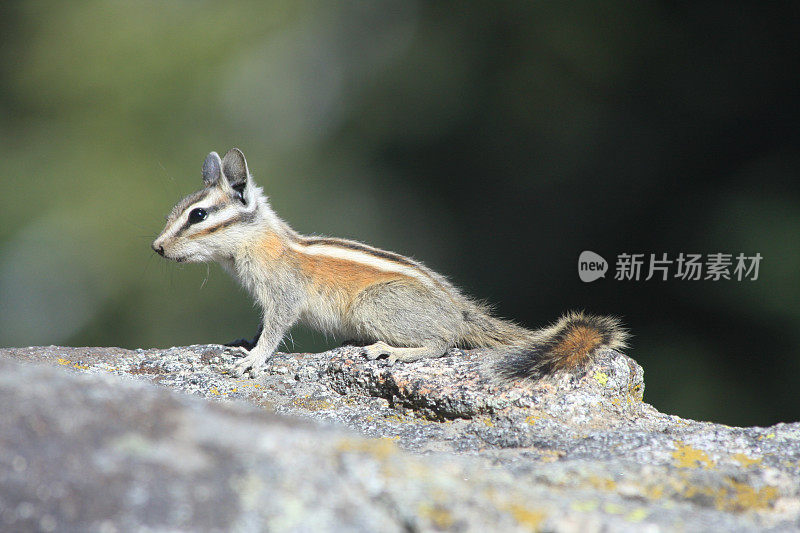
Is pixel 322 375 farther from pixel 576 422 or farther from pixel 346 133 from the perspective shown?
pixel 346 133

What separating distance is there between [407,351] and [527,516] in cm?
262

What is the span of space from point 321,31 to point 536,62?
2638mm

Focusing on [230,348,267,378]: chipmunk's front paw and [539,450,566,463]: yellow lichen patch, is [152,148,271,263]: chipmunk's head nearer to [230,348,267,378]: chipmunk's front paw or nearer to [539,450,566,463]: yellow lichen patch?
[230,348,267,378]: chipmunk's front paw

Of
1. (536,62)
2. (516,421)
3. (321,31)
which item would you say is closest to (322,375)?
(516,421)

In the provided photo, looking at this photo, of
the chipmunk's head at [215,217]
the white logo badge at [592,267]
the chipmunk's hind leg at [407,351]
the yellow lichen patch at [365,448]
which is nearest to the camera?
the yellow lichen patch at [365,448]

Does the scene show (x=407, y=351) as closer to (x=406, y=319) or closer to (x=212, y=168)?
(x=406, y=319)

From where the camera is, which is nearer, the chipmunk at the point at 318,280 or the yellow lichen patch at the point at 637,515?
the yellow lichen patch at the point at 637,515

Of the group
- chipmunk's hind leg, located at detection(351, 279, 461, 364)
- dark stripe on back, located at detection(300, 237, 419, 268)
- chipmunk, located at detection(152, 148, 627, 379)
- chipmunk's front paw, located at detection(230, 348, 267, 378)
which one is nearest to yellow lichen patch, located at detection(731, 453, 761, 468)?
chipmunk, located at detection(152, 148, 627, 379)

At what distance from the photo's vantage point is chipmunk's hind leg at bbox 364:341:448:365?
3.97 meters

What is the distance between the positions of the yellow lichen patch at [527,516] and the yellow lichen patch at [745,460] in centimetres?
91

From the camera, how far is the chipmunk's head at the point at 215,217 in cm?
443

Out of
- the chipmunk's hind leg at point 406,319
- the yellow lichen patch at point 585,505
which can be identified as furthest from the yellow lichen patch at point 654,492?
the chipmunk's hind leg at point 406,319

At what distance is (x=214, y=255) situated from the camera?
15.1 ft

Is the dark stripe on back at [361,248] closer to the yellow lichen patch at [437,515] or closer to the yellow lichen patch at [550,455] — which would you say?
the yellow lichen patch at [550,455]
